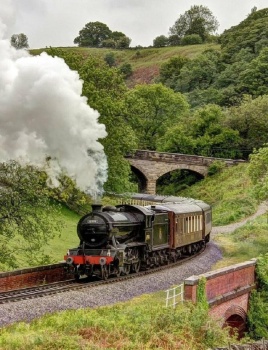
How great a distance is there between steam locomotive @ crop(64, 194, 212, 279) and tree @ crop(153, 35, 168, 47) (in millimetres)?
137840

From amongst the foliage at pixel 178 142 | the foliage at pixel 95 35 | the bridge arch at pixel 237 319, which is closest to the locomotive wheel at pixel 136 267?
the bridge arch at pixel 237 319

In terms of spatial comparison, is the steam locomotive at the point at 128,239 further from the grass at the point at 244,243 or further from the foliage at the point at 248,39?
the foliage at the point at 248,39

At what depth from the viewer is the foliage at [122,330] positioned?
13680mm

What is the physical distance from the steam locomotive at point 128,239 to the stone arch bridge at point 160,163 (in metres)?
33.5

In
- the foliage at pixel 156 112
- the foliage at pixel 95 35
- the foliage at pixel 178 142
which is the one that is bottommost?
the foliage at pixel 178 142

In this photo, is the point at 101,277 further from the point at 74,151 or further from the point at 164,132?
the point at 164,132

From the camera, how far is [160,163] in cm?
6556

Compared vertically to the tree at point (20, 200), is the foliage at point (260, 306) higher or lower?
lower

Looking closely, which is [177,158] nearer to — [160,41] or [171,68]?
[171,68]

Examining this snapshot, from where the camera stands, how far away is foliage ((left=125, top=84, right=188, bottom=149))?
74562mm

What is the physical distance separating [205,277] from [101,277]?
4029mm

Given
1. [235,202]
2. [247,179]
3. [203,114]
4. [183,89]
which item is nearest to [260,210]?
[235,202]

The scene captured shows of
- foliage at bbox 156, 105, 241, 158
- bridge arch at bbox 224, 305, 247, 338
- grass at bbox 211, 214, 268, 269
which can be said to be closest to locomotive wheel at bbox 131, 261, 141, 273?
bridge arch at bbox 224, 305, 247, 338

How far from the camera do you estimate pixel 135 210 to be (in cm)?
2566
